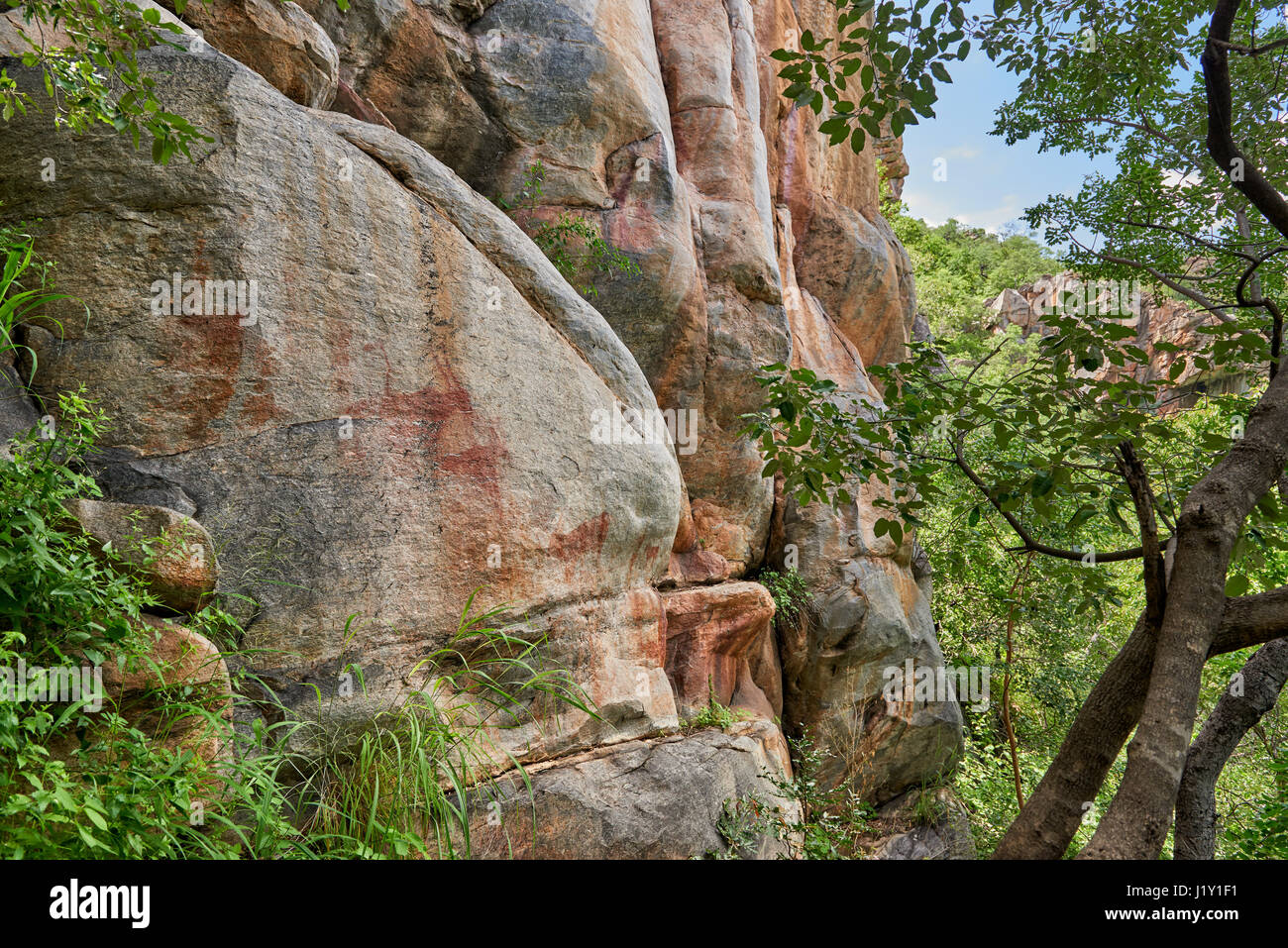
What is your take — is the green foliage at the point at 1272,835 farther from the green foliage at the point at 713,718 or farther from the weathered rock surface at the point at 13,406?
the weathered rock surface at the point at 13,406

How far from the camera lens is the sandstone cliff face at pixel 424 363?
4242 mm

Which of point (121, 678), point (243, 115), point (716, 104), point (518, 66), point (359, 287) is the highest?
point (716, 104)

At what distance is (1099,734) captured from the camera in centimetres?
329

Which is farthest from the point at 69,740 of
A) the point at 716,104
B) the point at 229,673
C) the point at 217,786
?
the point at 716,104

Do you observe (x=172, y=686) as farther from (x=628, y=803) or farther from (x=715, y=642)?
(x=715, y=642)

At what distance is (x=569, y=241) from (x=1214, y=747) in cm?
690

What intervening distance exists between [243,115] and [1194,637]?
18.2 feet

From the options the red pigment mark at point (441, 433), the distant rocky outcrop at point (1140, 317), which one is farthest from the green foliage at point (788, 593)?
the distant rocky outcrop at point (1140, 317)

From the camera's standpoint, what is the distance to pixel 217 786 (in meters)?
3.27

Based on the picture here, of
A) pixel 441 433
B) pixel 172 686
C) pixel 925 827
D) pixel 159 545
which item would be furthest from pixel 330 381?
pixel 925 827

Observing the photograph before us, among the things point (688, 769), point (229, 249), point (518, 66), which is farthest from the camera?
point (518, 66)
